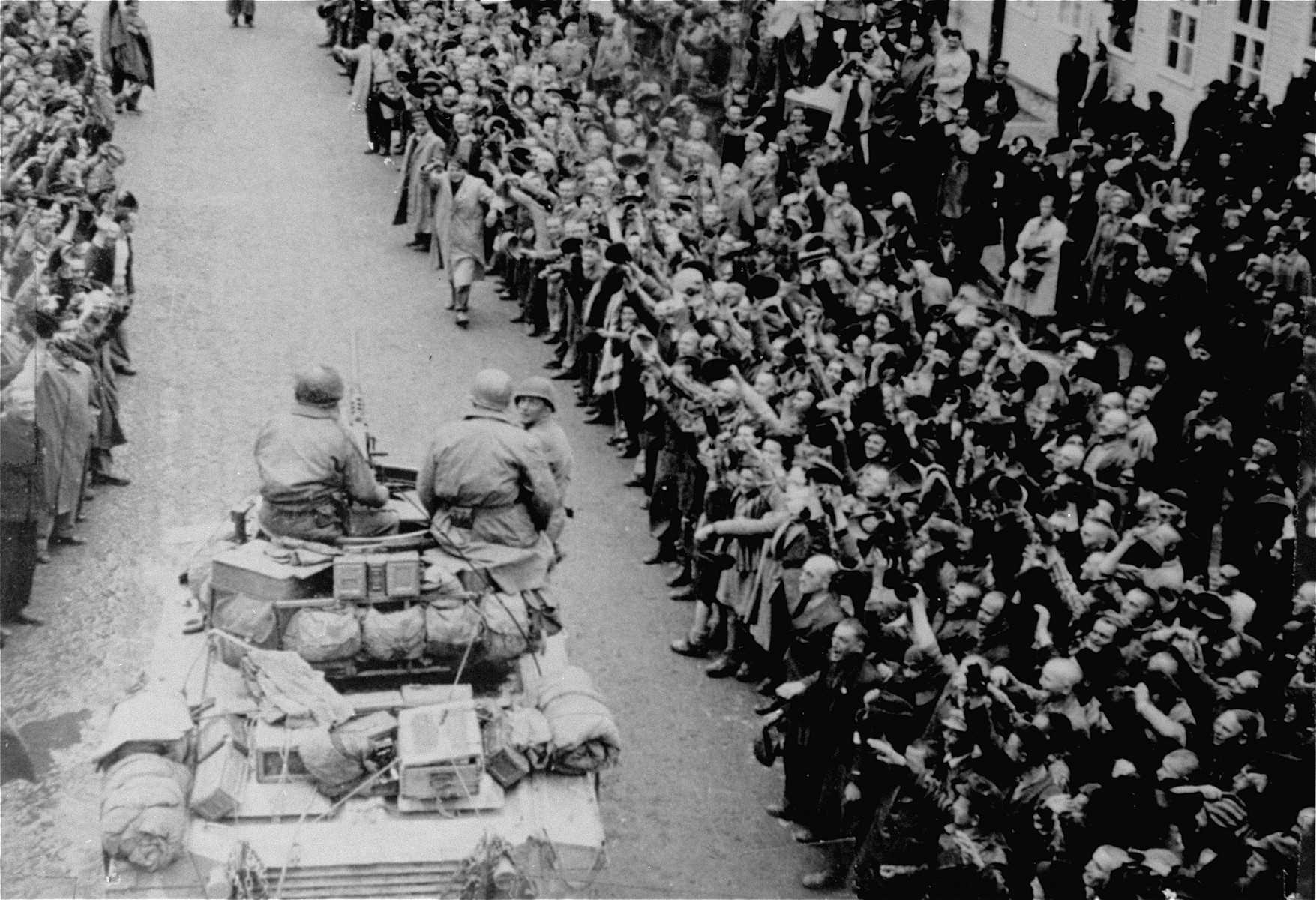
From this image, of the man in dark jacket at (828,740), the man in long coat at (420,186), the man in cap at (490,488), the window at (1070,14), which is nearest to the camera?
the man in cap at (490,488)

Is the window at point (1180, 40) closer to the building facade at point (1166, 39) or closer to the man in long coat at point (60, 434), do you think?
the building facade at point (1166, 39)

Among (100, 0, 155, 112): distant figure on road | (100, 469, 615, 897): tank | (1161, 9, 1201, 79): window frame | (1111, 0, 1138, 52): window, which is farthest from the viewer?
(100, 0, 155, 112): distant figure on road

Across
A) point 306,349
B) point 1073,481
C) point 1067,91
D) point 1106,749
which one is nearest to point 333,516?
point 1106,749

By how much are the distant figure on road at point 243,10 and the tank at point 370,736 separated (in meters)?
21.8

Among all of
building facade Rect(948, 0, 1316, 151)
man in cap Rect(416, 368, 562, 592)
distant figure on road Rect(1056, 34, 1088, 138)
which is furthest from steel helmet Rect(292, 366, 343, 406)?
distant figure on road Rect(1056, 34, 1088, 138)

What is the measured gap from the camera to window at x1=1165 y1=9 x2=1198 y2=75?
70.8 ft

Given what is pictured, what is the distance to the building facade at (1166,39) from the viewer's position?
19.9m

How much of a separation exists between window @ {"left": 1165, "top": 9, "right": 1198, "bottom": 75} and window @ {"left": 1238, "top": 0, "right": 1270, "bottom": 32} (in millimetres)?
850

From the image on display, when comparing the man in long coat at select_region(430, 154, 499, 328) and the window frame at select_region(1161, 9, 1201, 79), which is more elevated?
the window frame at select_region(1161, 9, 1201, 79)

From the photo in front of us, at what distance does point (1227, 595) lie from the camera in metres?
11.1

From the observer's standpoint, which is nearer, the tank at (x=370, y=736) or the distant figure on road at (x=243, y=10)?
the tank at (x=370, y=736)

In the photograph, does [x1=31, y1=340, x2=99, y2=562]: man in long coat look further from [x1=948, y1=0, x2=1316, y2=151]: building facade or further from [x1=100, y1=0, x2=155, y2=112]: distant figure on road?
[x1=948, y1=0, x2=1316, y2=151]: building facade

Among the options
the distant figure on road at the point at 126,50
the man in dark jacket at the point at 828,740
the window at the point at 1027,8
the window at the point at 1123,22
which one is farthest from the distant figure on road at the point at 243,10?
the man in dark jacket at the point at 828,740

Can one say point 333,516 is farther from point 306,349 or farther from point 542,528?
point 306,349
